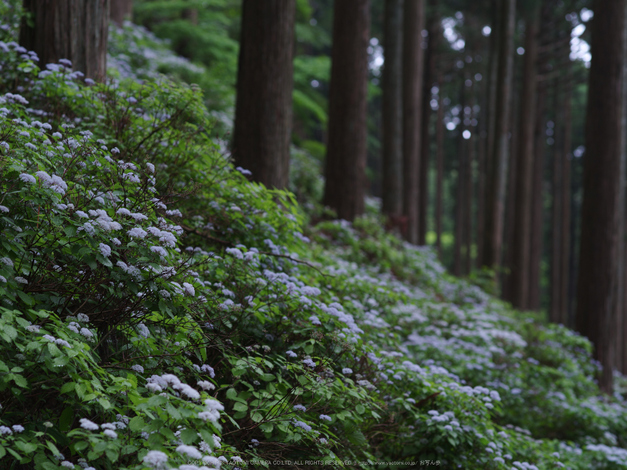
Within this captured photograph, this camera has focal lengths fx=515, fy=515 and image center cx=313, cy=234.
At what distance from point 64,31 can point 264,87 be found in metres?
2.29

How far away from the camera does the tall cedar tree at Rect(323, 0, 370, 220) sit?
9.71 metres

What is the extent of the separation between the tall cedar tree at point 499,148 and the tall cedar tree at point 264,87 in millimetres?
9607

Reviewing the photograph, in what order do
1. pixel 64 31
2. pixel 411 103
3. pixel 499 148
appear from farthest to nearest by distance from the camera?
pixel 411 103 < pixel 499 148 < pixel 64 31

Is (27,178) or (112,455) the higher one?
(27,178)

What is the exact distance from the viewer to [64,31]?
15.8 ft

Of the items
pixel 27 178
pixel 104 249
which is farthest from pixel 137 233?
pixel 27 178

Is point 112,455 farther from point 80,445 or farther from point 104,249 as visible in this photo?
point 104,249

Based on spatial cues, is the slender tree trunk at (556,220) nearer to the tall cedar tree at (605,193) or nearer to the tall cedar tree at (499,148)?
the tall cedar tree at (499,148)

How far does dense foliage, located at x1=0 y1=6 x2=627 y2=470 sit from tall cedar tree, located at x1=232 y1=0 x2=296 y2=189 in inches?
68.2

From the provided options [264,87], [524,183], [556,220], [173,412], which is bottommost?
[556,220]

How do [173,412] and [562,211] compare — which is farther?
[562,211]

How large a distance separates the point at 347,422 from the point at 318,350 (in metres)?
0.55

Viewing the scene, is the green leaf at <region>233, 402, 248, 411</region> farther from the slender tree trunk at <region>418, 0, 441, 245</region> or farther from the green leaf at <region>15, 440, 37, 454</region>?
the slender tree trunk at <region>418, 0, 441, 245</region>

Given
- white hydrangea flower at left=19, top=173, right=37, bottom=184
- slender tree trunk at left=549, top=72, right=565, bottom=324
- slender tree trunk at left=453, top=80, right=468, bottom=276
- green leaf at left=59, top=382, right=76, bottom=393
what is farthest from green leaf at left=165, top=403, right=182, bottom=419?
slender tree trunk at left=453, top=80, right=468, bottom=276
